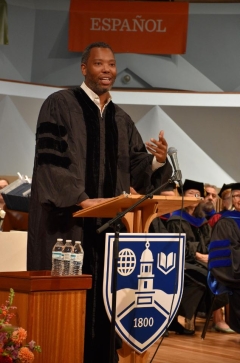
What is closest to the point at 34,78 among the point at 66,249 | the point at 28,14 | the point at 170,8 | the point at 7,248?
the point at 28,14

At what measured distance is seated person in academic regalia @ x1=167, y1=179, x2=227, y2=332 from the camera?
21.8 feet

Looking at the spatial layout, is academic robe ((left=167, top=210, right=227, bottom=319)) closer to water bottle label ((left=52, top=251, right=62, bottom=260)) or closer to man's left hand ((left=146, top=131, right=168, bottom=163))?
man's left hand ((left=146, top=131, right=168, bottom=163))

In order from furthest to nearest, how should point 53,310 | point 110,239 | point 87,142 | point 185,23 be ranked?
point 185,23 < point 87,142 < point 110,239 < point 53,310

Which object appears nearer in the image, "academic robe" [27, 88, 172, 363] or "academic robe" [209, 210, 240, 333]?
"academic robe" [27, 88, 172, 363]

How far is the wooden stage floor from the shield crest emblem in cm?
138

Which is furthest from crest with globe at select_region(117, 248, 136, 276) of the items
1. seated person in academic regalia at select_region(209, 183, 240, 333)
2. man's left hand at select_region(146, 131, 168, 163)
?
seated person in academic regalia at select_region(209, 183, 240, 333)

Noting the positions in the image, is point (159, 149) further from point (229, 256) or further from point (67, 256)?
point (229, 256)

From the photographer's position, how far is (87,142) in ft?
12.0

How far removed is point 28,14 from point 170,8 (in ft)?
8.07

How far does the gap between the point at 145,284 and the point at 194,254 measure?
3.93m

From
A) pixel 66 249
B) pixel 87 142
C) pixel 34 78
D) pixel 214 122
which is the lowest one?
pixel 66 249

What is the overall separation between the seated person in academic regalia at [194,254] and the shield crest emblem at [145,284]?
2.94 m

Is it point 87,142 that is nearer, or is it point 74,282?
point 74,282

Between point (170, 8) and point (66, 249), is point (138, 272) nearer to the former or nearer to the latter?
point (66, 249)
